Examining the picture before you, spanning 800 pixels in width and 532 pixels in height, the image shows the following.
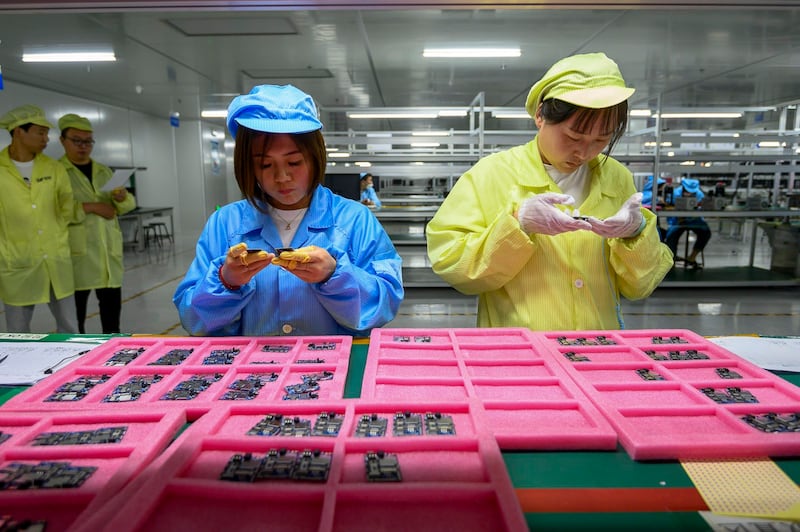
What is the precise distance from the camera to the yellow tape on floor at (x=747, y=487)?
0.72 m

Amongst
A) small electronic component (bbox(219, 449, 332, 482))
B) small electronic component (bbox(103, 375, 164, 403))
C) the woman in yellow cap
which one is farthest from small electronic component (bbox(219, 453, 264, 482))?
the woman in yellow cap

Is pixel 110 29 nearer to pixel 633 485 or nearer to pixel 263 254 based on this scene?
pixel 263 254

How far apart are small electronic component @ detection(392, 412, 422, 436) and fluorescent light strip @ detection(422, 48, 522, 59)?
6.66 meters

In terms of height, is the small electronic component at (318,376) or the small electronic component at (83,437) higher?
the small electronic component at (318,376)

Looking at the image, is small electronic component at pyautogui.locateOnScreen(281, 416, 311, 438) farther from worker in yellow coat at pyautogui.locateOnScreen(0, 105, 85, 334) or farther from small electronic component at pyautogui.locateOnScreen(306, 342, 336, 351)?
worker in yellow coat at pyautogui.locateOnScreen(0, 105, 85, 334)

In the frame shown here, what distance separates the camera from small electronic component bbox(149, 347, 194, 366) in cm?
122

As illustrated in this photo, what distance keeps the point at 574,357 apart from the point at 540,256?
422mm

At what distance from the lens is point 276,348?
4.36 feet

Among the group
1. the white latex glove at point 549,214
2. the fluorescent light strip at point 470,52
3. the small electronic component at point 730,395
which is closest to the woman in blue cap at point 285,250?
the white latex glove at point 549,214

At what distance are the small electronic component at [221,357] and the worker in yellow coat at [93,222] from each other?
10.3ft

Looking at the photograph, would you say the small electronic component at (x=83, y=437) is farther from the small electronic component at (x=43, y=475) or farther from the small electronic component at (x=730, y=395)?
the small electronic component at (x=730, y=395)

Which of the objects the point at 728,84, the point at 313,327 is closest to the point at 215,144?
the point at 728,84

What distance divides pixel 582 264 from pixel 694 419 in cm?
70

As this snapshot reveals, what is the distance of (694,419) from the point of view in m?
0.95
